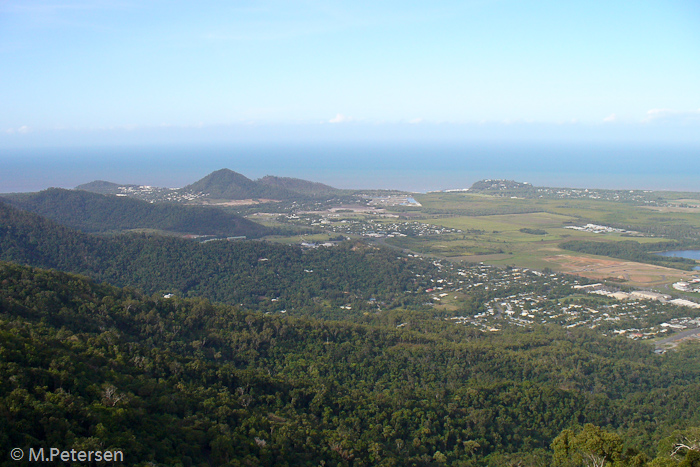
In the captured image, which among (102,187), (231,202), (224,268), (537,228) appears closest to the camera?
(224,268)

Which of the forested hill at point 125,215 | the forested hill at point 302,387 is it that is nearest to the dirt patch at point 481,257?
the forested hill at point 302,387

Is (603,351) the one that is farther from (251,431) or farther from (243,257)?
(243,257)

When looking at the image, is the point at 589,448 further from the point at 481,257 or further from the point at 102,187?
the point at 102,187

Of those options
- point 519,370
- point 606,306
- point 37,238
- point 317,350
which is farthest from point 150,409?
point 606,306

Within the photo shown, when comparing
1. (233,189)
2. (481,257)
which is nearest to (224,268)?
(481,257)

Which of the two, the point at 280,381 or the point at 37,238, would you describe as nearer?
the point at 280,381

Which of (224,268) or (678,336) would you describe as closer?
(678,336)

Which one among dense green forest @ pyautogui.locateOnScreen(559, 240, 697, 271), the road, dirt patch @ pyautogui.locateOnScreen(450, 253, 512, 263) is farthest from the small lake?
the road
